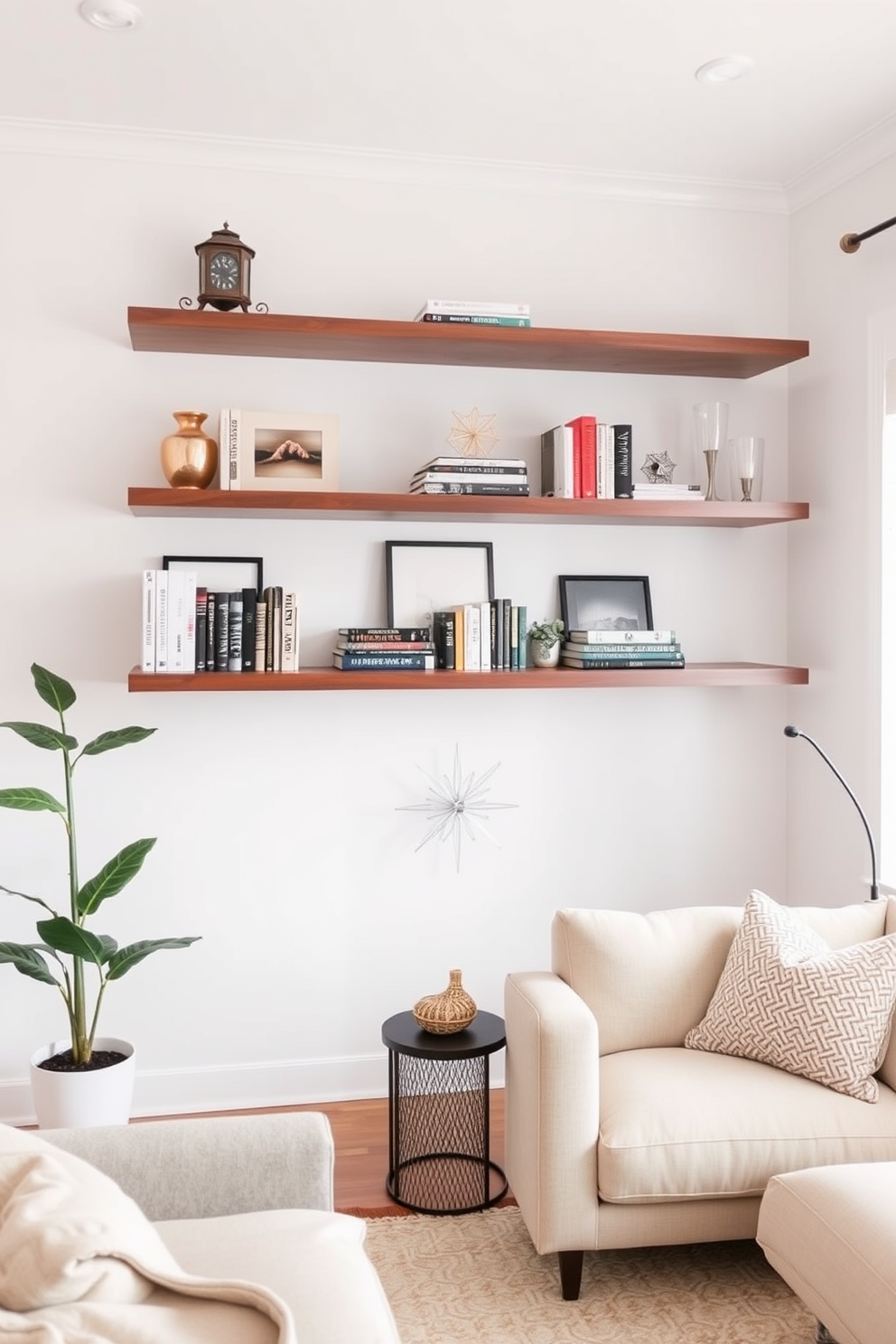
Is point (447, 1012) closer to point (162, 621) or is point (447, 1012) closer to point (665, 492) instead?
point (162, 621)

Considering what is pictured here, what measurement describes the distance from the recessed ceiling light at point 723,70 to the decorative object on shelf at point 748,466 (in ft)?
3.21

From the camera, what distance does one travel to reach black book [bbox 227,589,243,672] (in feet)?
10.1

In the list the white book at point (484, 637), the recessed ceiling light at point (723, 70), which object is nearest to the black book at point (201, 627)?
the white book at point (484, 637)

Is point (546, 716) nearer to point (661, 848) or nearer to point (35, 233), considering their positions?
point (661, 848)

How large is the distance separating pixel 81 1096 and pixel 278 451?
5.63ft

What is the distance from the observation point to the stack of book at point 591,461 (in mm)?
3258

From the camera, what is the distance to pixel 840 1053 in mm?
2422

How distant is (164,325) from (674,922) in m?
1.96

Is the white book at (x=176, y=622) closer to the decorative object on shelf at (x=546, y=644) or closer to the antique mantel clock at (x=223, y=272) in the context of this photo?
the antique mantel clock at (x=223, y=272)

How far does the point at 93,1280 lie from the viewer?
142 cm

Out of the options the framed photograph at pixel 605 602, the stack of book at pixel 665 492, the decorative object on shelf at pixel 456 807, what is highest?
the stack of book at pixel 665 492

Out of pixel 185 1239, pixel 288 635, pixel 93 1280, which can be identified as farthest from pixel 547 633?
pixel 93 1280

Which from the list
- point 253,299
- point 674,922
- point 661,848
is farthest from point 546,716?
point 253,299

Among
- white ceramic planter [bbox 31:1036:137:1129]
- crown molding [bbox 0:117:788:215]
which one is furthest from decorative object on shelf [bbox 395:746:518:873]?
crown molding [bbox 0:117:788:215]
